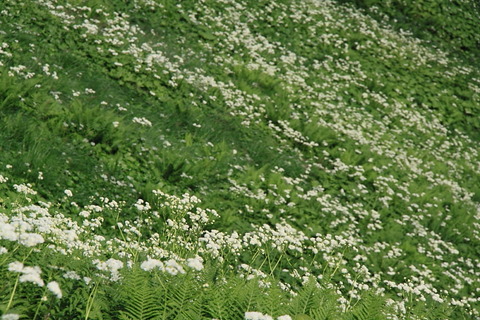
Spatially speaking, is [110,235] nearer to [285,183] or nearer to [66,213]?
→ [66,213]

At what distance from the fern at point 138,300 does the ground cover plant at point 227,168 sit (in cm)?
1

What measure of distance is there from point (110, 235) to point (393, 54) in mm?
13449

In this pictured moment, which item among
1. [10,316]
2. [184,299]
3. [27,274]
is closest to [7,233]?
[27,274]

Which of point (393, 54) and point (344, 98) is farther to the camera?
point (393, 54)

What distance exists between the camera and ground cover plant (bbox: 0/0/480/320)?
10.1 ft

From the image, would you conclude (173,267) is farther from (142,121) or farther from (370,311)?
(142,121)

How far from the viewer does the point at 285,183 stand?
8.47 metres

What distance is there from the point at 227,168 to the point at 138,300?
213 inches

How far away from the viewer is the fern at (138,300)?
8.73 feet

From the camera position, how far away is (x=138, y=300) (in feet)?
8.89

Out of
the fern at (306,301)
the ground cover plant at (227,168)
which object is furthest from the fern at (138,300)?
the fern at (306,301)

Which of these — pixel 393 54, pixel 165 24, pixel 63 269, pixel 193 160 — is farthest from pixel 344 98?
pixel 63 269

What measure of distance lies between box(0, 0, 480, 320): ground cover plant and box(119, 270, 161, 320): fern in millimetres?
15

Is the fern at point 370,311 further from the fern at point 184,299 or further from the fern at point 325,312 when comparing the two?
the fern at point 184,299
